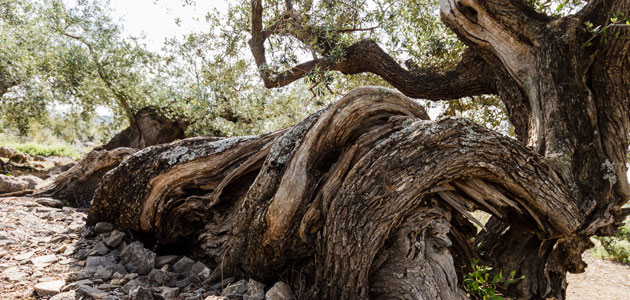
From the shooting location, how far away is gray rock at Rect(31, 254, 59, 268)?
3.40 metres

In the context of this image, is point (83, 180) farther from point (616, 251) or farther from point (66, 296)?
point (616, 251)

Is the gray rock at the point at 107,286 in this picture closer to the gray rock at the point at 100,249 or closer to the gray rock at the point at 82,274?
the gray rock at the point at 82,274

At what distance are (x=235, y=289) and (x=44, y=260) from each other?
2313 millimetres

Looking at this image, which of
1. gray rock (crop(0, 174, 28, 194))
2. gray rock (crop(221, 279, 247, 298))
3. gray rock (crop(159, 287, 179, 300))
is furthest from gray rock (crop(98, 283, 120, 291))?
gray rock (crop(0, 174, 28, 194))

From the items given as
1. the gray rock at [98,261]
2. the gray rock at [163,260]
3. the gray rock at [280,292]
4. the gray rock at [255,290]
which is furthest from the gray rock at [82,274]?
the gray rock at [280,292]

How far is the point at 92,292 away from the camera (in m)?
2.82

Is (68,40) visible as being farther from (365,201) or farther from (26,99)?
(365,201)

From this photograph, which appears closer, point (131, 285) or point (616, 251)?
point (131, 285)

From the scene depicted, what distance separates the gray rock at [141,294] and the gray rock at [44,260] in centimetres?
139

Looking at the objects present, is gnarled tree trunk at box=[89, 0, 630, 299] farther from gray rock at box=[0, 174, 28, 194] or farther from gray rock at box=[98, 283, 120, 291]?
gray rock at box=[0, 174, 28, 194]

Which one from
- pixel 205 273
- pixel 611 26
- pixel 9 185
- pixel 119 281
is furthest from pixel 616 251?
pixel 9 185

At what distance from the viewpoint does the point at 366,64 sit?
22.0 ft

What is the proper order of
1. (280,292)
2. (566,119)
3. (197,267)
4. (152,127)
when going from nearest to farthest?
(280,292) → (197,267) → (566,119) → (152,127)

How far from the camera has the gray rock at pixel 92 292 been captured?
2781mm
